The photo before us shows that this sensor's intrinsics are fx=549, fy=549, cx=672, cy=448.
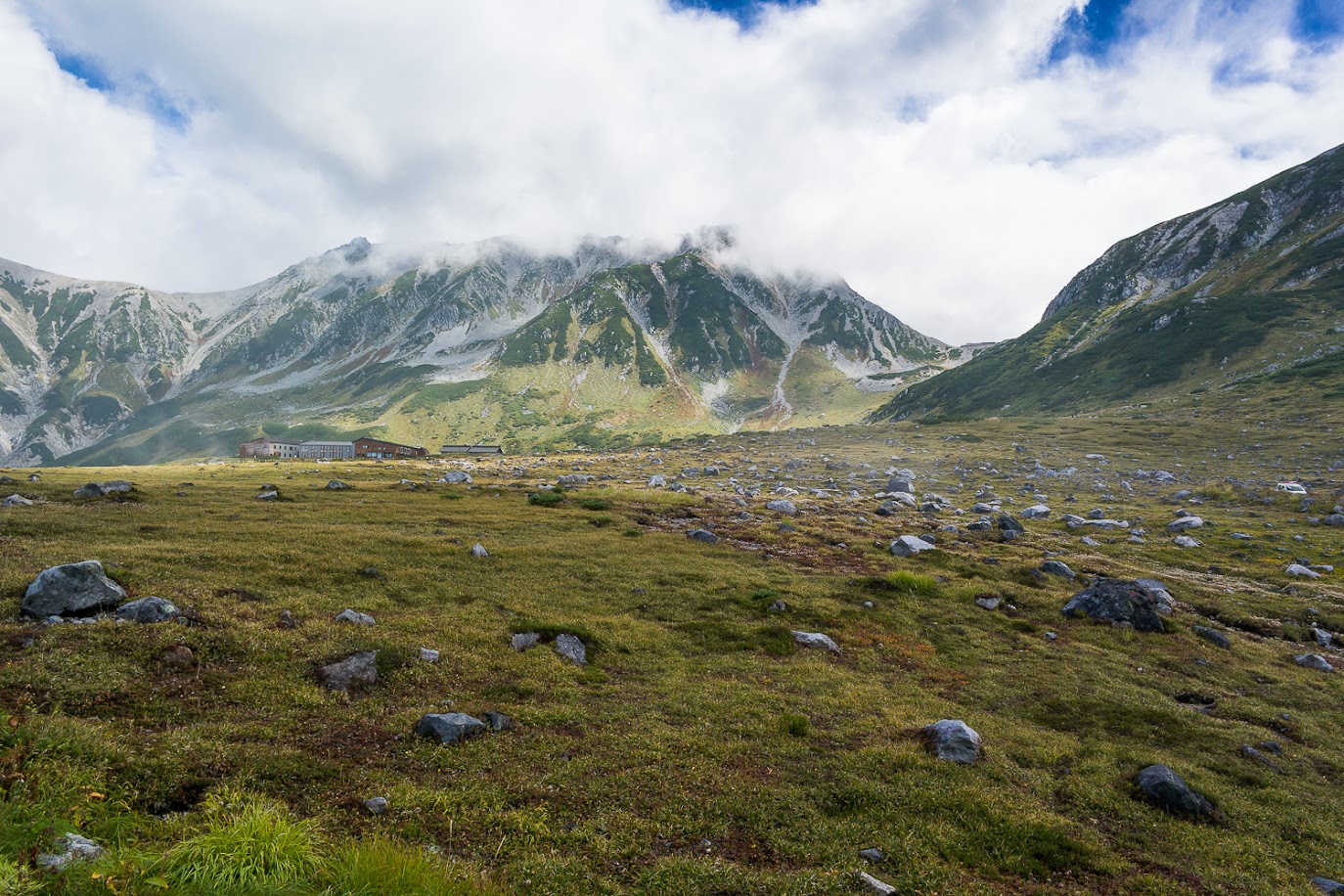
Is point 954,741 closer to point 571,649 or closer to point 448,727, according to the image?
point 571,649

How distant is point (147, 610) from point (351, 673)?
6.50 metres

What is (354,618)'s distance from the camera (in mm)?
18078

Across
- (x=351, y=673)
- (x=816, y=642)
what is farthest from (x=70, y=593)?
(x=816, y=642)

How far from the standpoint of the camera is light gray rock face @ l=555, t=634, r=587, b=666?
1810 centimetres

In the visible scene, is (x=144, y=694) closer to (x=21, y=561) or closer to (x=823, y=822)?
(x=21, y=561)

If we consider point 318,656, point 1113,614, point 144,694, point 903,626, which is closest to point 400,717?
point 318,656

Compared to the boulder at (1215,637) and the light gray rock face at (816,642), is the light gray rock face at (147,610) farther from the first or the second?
the boulder at (1215,637)

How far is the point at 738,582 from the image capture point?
2816cm

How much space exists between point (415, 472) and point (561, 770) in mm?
78947

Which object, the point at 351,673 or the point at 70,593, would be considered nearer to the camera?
the point at 351,673

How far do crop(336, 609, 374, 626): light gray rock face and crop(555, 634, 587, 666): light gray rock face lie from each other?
6150 millimetres

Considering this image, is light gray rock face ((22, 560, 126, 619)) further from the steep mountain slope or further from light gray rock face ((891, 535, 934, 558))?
the steep mountain slope

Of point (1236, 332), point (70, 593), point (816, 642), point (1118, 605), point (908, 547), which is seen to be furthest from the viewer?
point (1236, 332)

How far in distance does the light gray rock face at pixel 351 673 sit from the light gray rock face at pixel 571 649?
559 cm
